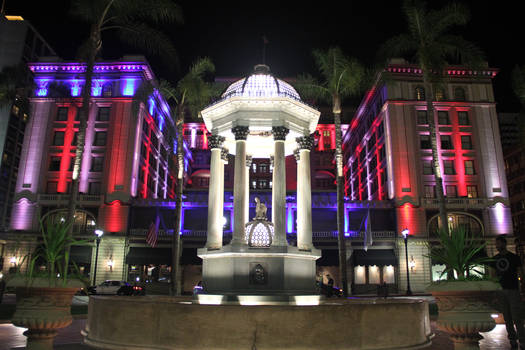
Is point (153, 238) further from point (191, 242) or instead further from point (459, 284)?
point (459, 284)

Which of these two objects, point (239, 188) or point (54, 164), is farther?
point (54, 164)

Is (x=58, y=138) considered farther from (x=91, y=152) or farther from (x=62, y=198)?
(x=62, y=198)

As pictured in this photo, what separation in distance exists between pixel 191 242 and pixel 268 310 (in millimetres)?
46507

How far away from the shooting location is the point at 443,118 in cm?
5806

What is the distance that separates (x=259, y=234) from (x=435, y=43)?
19.6 metres

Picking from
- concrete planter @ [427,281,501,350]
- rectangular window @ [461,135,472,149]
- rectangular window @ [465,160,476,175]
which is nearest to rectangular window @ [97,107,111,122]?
rectangular window @ [461,135,472,149]

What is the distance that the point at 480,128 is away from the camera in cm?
5703

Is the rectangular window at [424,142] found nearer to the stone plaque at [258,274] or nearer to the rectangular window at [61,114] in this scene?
the stone plaque at [258,274]

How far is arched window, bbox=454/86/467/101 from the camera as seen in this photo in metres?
58.6

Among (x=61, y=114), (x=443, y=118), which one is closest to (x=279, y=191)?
(x=443, y=118)

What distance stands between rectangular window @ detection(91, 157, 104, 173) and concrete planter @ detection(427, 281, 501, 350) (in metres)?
53.9

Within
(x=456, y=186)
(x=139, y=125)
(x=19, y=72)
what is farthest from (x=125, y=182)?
(x=456, y=186)

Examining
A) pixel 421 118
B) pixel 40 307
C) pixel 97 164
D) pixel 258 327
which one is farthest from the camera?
pixel 421 118

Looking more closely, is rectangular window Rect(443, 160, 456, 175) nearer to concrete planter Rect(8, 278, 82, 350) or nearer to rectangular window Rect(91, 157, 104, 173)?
rectangular window Rect(91, 157, 104, 173)
